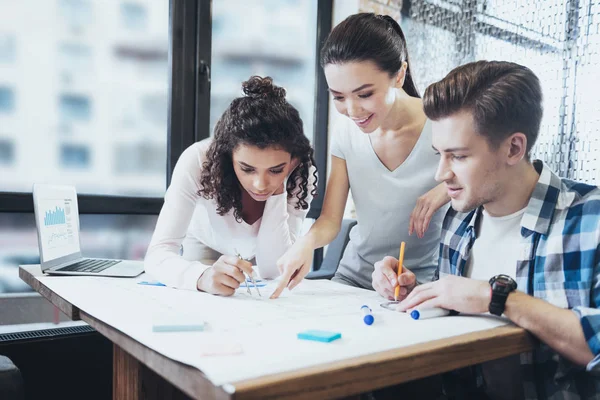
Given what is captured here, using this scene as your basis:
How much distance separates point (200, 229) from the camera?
176 cm

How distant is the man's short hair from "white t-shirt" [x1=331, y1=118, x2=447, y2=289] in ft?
1.26

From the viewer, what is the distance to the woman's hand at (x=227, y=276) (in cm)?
123

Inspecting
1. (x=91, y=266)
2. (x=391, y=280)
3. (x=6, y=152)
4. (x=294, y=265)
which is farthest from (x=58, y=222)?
(x=391, y=280)

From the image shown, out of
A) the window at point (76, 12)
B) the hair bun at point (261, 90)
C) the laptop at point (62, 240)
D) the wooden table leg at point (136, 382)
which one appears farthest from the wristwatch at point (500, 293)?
the window at point (76, 12)

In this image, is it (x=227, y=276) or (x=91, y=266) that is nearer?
(x=227, y=276)

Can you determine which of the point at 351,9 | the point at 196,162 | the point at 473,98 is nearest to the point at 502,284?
the point at 473,98

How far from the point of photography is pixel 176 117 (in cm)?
262

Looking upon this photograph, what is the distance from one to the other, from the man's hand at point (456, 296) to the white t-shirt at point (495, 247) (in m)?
0.19

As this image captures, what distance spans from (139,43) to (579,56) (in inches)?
73.7

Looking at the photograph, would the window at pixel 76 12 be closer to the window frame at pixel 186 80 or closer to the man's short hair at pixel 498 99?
the window frame at pixel 186 80

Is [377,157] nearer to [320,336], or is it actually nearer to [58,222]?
[320,336]

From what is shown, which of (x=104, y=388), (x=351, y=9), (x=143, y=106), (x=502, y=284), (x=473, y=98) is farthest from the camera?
(x=351, y=9)

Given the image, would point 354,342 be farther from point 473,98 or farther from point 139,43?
point 139,43

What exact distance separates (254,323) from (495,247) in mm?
612
